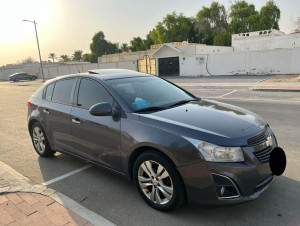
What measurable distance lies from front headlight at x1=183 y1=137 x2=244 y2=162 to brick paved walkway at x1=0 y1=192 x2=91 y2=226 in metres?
1.53

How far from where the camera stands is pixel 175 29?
222 ft

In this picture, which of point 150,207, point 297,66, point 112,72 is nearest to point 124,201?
point 150,207

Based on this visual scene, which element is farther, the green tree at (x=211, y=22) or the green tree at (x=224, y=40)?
the green tree at (x=211, y=22)

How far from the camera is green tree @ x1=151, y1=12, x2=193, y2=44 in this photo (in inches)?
2635

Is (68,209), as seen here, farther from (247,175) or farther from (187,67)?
(187,67)

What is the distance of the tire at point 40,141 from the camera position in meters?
5.00

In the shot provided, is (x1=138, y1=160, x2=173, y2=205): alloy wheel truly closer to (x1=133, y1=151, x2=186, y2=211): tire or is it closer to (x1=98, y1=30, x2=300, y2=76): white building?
(x1=133, y1=151, x2=186, y2=211): tire

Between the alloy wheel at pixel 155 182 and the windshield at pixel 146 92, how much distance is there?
793 millimetres

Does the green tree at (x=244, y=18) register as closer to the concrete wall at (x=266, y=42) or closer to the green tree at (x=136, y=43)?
the concrete wall at (x=266, y=42)

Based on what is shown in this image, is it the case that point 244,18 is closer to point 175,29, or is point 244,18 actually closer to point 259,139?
point 175,29

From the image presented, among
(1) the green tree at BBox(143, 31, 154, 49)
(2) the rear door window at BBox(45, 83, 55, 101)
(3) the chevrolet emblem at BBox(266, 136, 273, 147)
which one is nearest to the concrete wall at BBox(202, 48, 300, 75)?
(3) the chevrolet emblem at BBox(266, 136, 273, 147)

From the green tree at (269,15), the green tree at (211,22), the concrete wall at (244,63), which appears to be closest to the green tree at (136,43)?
the green tree at (211,22)

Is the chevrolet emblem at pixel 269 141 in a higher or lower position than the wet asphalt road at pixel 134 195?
higher

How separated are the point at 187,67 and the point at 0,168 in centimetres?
2682
